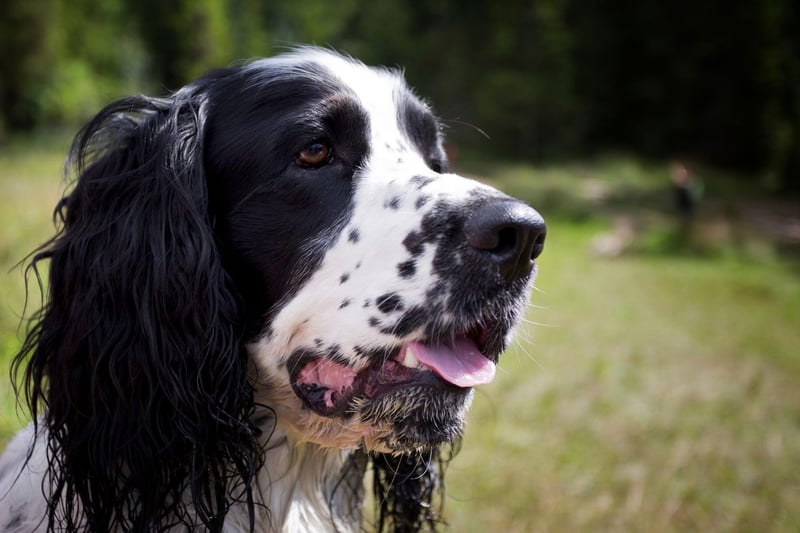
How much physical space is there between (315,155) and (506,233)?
0.66m

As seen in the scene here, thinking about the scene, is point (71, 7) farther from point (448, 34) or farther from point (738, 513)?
point (738, 513)

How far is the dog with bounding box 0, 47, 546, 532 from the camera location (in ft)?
5.71

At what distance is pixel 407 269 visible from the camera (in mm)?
1731

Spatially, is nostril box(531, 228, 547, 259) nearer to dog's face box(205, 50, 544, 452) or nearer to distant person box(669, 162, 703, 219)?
dog's face box(205, 50, 544, 452)

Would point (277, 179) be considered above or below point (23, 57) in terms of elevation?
above

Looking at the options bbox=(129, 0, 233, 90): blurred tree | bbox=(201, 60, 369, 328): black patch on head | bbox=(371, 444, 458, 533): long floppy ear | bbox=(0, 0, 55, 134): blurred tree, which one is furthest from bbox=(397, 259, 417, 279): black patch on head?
bbox=(129, 0, 233, 90): blurred tree

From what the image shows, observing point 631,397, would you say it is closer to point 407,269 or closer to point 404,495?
point 404,495

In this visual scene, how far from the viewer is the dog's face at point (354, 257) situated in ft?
5.58

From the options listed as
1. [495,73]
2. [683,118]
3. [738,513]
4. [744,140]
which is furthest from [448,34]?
[738,513]

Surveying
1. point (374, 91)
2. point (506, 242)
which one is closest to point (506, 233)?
point (506, 242)

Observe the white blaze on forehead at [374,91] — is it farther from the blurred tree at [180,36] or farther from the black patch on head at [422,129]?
the blurred tree at [180,36]

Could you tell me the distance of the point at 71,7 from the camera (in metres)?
25.8

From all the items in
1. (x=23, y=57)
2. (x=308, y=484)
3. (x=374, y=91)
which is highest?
(x=374, y=91)

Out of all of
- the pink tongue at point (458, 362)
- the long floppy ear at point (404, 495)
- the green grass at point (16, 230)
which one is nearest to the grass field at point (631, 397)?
the green grass at point (16, 230)
